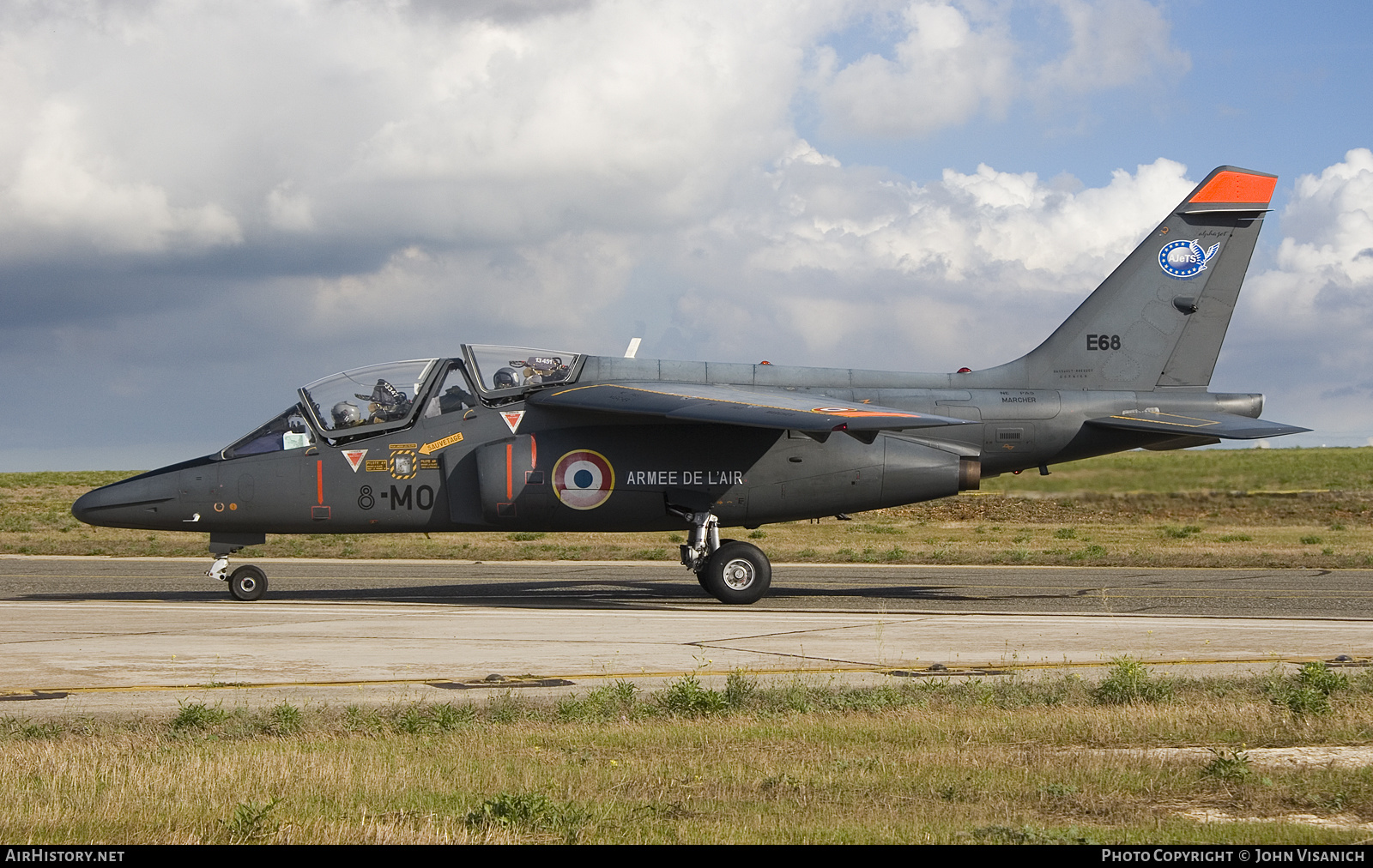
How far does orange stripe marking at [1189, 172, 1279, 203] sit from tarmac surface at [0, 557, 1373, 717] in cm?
662

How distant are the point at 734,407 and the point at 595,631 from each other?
4024mm

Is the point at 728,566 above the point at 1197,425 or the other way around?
the other way around

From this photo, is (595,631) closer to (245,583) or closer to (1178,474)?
(245,583)

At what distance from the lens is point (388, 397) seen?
1891 cm

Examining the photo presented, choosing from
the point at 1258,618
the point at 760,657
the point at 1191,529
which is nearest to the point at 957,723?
the point at 760,657

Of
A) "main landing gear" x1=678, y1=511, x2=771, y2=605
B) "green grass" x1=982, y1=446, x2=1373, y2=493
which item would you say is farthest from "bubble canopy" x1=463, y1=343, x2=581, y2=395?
"green grass" x1=982, y1=446, x2=1373, y2=493

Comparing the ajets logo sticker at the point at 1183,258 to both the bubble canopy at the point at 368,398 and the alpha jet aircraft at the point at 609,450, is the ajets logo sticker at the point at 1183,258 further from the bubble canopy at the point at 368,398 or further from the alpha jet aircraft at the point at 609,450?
the bubble canopy at the point at 368,398

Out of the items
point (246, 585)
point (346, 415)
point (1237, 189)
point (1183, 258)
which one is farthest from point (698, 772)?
point (1237, 189)

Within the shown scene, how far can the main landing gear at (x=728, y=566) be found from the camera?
747 inches

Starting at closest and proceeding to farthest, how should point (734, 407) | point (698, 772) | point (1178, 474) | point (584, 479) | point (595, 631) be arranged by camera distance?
point (698, 772) < point (595, 631) < point (734, 407) < point (584, 479) < point (1178, 474)

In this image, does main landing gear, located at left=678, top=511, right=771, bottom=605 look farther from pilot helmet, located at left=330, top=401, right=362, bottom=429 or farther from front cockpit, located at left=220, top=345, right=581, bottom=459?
pilot helmet, located at left=330, top=401, right=362, bottom=429

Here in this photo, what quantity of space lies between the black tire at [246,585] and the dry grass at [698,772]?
10.4m

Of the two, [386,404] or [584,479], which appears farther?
[386,404]

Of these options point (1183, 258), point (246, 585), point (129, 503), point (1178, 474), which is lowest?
point (246, 585)
